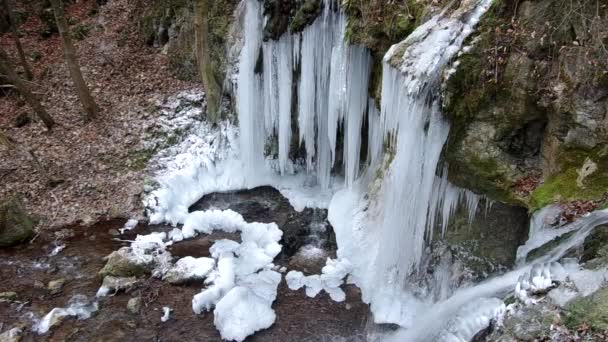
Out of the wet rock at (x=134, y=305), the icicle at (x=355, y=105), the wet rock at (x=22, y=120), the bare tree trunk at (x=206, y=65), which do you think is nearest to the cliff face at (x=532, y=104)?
the icicle at (x=355, y=105)

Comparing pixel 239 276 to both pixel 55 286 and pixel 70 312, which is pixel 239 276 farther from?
pixel 55 286

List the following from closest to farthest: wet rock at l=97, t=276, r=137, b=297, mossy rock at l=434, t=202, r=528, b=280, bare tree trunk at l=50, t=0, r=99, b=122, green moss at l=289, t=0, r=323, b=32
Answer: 1. mossy rock at l=434, t=202, r=528, b=280
2. wet rock at l=97, t=276, r=137, b=297
3. green moss at l=289, t=0, r=323, b=32
4. bare tree trunk at l=50, t=0, r=99, b=122

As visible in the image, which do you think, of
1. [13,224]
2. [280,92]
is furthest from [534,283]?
[13,224]

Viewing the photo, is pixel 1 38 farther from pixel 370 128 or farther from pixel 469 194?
pixel 469 194

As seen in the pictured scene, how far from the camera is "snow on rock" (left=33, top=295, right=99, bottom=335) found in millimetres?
6500

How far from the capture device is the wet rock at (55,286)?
23.4 feet

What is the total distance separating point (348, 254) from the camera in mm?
7902

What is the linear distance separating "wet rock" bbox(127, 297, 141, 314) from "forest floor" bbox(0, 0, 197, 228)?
2.36m

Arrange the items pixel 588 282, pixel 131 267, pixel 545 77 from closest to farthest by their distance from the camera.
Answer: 1. pixel 588 282
2. pixel 545 77
3. pixel 131 267

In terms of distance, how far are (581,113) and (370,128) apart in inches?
140

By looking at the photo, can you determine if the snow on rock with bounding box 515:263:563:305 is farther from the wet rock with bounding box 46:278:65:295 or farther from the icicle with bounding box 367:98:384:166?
the wet rock with bounding box 46:278:65:295

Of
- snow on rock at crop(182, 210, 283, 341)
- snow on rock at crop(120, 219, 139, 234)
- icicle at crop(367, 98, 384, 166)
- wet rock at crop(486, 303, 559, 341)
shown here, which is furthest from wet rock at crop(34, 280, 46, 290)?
wet rock at crop(486, 303, 559, 341)

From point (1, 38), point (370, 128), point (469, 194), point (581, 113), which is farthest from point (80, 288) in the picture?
point (1, 38)

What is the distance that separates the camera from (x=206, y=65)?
1008cm
